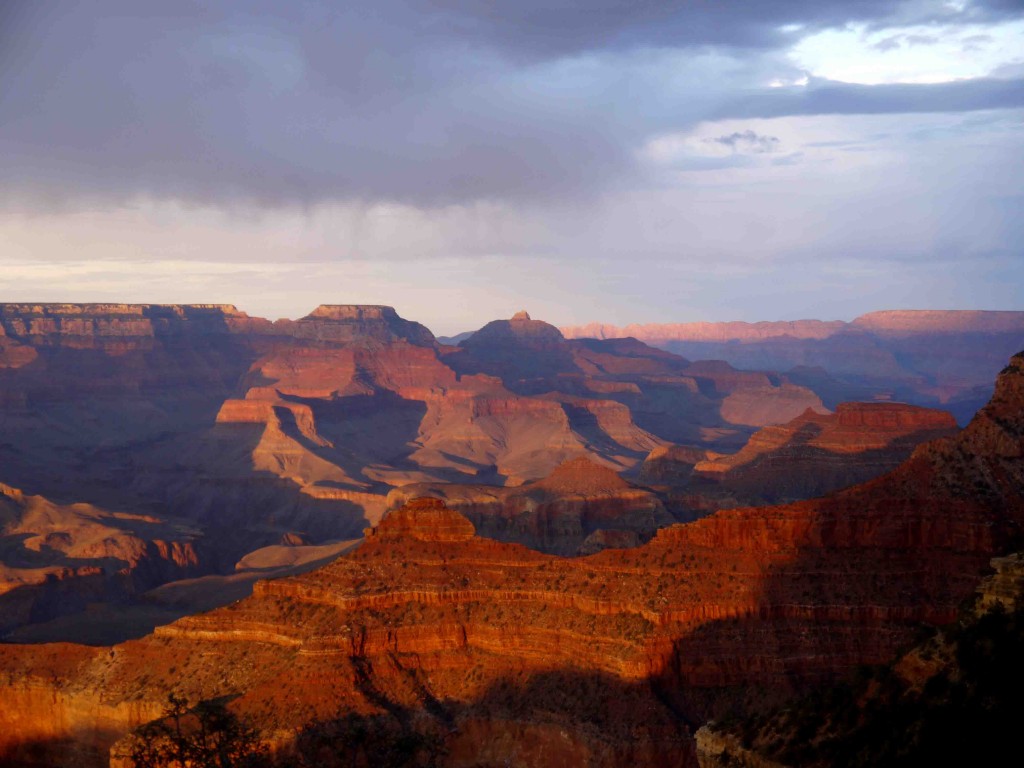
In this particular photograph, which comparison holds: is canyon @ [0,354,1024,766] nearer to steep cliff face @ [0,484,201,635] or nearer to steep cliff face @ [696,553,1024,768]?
steep cliff face @ [696,553,1024,768]

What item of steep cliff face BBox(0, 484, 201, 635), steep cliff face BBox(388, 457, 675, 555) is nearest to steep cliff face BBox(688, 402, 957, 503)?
steep cliff face BBox(388, 457, 675, 555)

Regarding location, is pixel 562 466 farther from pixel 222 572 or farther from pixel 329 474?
pixel 329 474

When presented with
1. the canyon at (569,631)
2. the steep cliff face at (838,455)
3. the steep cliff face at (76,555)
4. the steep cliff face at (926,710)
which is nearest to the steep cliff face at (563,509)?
the steep cliff face at (838,455)

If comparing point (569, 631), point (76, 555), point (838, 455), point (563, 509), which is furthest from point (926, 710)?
point (76, 555)

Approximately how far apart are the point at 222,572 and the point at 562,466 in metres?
37.2

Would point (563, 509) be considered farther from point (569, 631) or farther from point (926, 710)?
point (926, 710)

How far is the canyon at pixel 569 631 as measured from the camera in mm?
A: 45469

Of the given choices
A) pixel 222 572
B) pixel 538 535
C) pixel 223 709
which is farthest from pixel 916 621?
pixel 222 572

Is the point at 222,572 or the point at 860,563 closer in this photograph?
the point at 860,563

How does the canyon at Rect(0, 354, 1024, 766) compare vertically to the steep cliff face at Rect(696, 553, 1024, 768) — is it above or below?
below

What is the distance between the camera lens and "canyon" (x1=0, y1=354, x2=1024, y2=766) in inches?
1790

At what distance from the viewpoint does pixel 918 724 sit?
21781 mm

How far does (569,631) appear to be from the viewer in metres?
48.7

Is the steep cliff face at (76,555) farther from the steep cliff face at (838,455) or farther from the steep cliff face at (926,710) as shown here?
the steep cliff face at (926,710)
